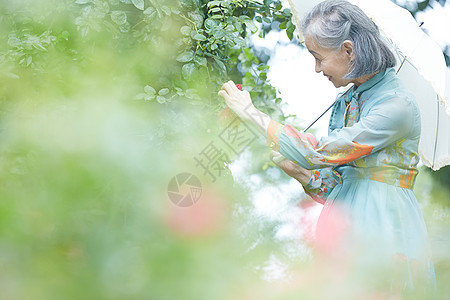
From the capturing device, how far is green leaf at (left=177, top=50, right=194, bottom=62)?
2029 millimetres

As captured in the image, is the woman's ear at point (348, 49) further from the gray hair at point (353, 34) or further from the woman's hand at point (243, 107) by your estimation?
the woman's hand at point (243, 107)

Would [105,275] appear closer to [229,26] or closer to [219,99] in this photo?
[219,99]

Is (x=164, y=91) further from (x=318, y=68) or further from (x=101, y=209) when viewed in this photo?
(x=101, y=209)

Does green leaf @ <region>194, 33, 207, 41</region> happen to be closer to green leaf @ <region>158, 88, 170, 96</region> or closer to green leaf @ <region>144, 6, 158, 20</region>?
green leaf @ <region>144, 6, 158, 20</region>

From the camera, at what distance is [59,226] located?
42 cm

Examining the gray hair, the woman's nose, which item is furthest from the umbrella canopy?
the woman's nose

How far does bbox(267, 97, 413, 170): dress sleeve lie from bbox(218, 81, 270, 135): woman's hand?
3 cm

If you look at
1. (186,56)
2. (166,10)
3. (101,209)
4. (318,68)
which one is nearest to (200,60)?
(186,56)

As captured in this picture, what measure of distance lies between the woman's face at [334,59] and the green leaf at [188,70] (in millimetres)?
462

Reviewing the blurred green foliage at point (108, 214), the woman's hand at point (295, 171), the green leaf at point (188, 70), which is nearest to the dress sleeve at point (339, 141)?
the woman's hand at point (295, 171)

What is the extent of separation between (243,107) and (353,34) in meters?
0.51

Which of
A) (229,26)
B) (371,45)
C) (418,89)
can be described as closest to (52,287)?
(371,45)

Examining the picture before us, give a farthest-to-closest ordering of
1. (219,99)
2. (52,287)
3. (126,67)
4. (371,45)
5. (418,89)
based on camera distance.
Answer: (418,89), (219,99), (371,45), (126,67), (52,287)

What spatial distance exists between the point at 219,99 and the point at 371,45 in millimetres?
601
